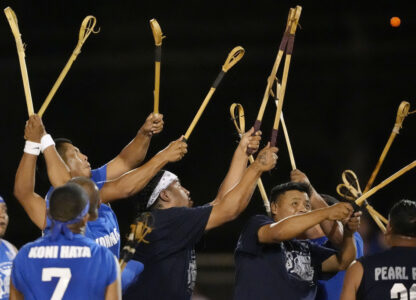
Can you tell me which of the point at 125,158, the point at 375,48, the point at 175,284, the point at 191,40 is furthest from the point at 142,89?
the point at 175,284

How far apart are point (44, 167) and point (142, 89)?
7479mm

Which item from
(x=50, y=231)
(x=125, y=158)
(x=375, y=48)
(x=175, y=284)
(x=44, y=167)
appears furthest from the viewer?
(x=375, y=48)

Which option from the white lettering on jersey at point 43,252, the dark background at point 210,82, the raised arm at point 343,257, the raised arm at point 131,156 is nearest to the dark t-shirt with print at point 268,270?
the raised arm at point 343,257

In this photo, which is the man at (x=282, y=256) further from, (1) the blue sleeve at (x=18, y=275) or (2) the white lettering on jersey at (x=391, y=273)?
(1) the blue sleeve at (x=18, y=275)

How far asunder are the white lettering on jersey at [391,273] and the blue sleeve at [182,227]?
39.3 inches

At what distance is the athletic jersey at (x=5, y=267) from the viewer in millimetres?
4957

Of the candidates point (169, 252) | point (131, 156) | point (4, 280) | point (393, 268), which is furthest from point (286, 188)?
point (4, 280)

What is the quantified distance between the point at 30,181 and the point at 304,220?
1.56 m

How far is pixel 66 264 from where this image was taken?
417cm

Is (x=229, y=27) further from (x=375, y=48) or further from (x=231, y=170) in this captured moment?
(x=231, y=170)

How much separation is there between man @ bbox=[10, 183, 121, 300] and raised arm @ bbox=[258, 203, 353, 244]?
1.06 meters

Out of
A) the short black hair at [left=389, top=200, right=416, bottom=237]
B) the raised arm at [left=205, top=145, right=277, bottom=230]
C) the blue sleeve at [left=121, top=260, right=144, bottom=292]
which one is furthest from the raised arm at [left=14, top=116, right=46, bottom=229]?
the short black hair at [left=389, top=200, right=416, bottom=237]

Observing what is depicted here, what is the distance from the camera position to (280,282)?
5098 millimetres

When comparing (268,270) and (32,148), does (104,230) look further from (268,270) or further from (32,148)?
(268,270)
